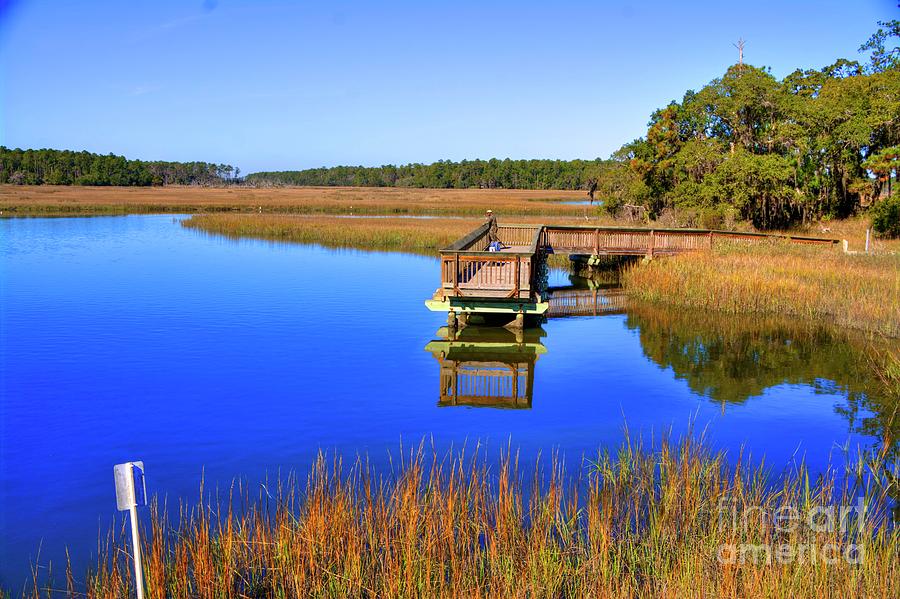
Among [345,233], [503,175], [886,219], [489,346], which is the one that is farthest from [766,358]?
[503,175]

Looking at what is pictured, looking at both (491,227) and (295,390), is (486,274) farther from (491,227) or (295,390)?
(295,390)

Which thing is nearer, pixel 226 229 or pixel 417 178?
pixel 226 229

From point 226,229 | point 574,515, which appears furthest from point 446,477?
point 226,229

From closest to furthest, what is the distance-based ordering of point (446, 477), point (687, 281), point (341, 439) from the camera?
point (446, 477)
point (341, 439)
point (687, 281)

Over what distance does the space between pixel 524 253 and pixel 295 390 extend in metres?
7.19

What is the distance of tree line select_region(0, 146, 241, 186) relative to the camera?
136 m

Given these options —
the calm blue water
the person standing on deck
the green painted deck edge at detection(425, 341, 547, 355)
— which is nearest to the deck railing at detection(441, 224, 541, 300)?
the green painted deck edge at detection(425, 341, 547, 355)

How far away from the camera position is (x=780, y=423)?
1221cm

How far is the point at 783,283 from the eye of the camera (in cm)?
2186

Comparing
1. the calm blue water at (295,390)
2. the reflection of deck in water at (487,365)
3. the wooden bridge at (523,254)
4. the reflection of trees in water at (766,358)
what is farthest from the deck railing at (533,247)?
the reflection of trees in water at (766,358)

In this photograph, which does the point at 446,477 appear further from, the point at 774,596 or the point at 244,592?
the point at 774,596

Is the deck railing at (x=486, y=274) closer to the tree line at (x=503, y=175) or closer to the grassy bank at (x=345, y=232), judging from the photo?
the grassy bank at (x=345, y=232)

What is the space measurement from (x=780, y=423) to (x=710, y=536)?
6.36 metres

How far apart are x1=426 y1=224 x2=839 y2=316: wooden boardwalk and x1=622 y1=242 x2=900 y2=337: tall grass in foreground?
172 centimetres
